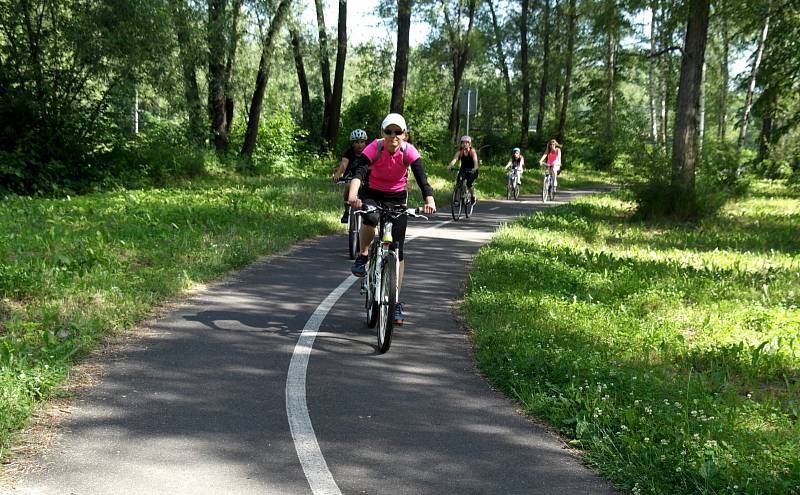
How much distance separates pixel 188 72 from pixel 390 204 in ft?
56.7

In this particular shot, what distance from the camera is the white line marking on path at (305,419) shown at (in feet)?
14.6

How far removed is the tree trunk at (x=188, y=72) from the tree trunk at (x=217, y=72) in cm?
74

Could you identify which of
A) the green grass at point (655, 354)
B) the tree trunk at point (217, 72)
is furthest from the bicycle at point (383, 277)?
the tree trunk at point (217, 72)

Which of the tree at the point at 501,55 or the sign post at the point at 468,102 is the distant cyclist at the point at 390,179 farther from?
the tree at the point at 501,55

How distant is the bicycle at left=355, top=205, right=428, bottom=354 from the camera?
23.9 feet

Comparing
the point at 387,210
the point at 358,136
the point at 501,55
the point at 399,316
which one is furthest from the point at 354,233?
the point at 501,55

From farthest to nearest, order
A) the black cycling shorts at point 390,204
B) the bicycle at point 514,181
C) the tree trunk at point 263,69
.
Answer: the bicycle at point 514,181 < the tree trunk at point 263,69 < the black cycling shorts at point 390,204

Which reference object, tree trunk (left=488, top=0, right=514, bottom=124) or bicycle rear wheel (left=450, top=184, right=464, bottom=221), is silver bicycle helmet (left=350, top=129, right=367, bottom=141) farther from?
tree trunk (left=488, top=0, right=514, bottom=124)

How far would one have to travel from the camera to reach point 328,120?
33.6 m

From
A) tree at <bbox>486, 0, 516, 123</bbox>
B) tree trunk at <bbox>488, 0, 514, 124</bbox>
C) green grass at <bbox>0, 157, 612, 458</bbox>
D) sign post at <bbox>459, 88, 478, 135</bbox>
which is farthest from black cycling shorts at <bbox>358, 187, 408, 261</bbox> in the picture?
tree trunk at <bbox>488, 0, 514, 124</bbox>

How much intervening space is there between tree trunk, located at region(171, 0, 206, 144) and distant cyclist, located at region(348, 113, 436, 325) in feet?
53.1

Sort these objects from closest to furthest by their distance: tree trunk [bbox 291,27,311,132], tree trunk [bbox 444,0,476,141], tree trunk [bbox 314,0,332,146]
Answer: tree trunk [bbox 314,0,332,146]
tree trunk [bbox 291,27,311,132]
tree trunk [bbox 444,0,476,141]

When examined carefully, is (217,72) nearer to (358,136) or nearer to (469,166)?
(469,166)

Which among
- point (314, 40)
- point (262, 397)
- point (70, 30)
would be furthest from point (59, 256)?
point (314, 40)
